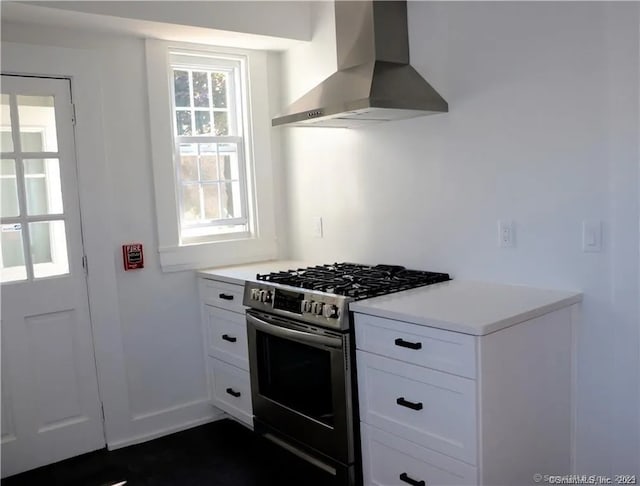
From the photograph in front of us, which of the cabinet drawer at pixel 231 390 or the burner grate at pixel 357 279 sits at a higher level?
the burner grate at pixel 357 279

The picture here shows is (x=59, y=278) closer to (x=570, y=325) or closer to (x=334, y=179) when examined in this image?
(x=334, y=179)

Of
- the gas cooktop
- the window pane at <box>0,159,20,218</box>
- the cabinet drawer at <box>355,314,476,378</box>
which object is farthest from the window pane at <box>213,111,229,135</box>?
the cabinet drawer at <box>355,314,476,378</box>

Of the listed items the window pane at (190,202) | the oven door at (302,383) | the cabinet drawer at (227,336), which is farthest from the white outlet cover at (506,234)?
the window pane at (190,202)

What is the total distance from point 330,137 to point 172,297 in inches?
51.6

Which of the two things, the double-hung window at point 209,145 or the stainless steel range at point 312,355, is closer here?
the stainless steel range at point 312,355

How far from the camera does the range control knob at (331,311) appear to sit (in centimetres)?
232

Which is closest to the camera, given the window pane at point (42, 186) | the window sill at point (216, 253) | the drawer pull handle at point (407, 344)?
the drawer pull handle at point (407, 344)

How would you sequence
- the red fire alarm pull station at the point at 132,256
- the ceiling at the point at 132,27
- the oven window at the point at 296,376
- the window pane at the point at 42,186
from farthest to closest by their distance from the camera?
the red fire alarm pull station at the point at 132,256
the window pane at the point at 42,186
the ceiling at the point at 132,27
the oven window at the point at 296,376

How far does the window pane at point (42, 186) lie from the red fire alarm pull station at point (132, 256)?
40 centimetres

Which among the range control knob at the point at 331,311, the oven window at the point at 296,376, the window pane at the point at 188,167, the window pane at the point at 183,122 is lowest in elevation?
the oven window at the point at 296,376

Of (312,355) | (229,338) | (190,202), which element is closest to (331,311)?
(312,355)

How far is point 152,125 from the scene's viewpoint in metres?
3.19

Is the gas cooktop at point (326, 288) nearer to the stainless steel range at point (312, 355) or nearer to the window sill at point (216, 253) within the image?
the stainless steel range at point (312, 355)

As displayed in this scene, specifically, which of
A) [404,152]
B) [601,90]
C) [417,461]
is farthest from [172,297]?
[601,90]
